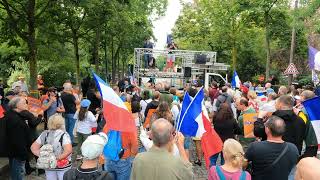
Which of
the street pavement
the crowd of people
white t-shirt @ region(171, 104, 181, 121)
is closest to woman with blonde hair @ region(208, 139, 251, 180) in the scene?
the crowd of people

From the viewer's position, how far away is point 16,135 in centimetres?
734

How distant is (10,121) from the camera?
7.31m

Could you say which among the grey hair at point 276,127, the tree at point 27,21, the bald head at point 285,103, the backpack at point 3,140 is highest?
the tree at point 27,21

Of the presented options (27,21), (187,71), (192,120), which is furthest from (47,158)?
(187,71)

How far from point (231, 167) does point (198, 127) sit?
1.98 metres

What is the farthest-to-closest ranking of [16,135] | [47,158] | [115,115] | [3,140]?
[3,140]
[16,135]
[47,158]
[115,115]

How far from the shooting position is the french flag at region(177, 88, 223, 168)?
6375 millimetres

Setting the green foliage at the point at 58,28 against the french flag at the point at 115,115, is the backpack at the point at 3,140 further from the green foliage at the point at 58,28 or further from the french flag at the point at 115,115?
the green foliage at the point at 58,28

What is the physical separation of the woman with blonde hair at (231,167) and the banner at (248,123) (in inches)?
177

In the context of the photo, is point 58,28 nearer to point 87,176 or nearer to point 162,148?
point 87,176

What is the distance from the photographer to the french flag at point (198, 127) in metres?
6.38

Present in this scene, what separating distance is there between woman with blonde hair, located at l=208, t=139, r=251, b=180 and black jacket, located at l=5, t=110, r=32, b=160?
4041 millimetres

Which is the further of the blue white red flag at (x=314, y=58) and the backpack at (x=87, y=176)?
the blue white red flag at (x=314, y=58)

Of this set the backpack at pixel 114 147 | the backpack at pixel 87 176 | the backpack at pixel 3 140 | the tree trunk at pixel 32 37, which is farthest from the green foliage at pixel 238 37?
the backpack at pixel 87 176
